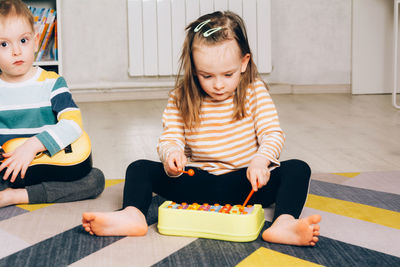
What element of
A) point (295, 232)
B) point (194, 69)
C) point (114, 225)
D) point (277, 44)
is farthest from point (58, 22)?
point (295, 232)

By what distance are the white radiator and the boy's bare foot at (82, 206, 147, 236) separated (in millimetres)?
1918

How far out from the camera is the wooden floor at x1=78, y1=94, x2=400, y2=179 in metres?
1.31

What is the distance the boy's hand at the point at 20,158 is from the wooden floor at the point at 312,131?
0.97 feet

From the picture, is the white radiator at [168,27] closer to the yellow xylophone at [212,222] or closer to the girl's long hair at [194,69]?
the girl's long hair at [194,69]

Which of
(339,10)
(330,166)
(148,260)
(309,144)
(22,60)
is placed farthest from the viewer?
(339,10)

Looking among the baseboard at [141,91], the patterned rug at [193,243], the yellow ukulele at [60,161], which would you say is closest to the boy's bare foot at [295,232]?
the patterned rug at [193,243]

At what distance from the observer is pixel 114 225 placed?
2.50 feet

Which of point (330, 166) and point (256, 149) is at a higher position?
point (256, 149)

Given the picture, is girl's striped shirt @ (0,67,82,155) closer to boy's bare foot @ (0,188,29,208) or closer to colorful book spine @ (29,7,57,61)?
boy's bare foot @ (0,188,29,208)

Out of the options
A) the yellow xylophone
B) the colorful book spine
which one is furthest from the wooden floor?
the yellow xylophone

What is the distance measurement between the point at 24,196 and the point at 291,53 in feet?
7.21

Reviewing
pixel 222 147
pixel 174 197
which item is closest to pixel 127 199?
pixel 174 197

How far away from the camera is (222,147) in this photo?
2.92ft

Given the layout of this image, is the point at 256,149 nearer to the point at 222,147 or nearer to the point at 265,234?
the point at 222,147
